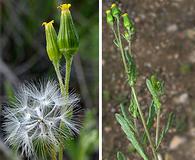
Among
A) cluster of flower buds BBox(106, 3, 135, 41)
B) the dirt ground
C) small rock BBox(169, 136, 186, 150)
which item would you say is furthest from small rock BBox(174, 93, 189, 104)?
cluster of flower buds BBox(106, 3, 135, 41)

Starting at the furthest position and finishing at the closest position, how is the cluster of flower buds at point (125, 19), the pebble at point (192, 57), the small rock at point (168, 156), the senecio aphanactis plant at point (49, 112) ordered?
the pebble at point (192, 57), the small rock at point (168, 156), the cluster of flower buds at point (125, 19), the senecio aphanactis plant at point (49, 112)

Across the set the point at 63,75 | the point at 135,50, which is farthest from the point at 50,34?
the point at 135,50

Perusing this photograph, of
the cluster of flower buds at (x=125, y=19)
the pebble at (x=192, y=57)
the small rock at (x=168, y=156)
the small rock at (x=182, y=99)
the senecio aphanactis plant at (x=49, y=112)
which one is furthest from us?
the pebble at (x=192, y=57)

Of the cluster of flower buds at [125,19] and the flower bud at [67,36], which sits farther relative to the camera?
the cluster of flower buds at [125,19]

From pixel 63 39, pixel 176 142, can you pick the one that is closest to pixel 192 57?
pixel 176 142

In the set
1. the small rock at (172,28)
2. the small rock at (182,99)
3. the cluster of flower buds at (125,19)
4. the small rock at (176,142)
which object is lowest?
the small rock at (176,142)

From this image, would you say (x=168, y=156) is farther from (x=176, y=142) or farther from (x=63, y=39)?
(x=63, y=39)

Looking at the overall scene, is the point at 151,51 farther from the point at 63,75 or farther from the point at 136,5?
the point at 63,75

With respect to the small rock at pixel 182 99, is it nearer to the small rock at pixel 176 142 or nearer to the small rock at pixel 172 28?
the small rock at pixel 176 142

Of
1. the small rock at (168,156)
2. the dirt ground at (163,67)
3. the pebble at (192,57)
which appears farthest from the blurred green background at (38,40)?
the pebble at (192,57)
